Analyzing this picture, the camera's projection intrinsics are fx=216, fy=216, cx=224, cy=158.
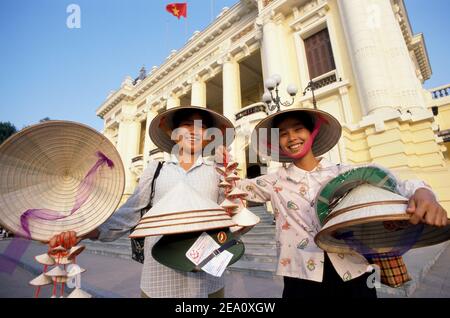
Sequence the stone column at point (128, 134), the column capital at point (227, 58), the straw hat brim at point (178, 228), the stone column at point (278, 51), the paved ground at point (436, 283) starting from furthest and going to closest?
the stone column at point (128, 134) → the column capital at point (227, 58) → the stone column at point (278, 51) → the paved ground at point (436, 283) → the straw hat brim at point (178, 228)

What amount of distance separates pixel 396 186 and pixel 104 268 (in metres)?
6.47

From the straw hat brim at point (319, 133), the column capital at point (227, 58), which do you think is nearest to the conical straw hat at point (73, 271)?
the straw hat brim at point (319, 133)

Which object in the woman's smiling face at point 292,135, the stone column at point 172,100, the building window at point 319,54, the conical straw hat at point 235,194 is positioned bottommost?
the conical straw hat at point 235,194

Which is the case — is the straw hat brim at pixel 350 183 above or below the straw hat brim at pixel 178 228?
above

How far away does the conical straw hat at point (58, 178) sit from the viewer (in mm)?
955

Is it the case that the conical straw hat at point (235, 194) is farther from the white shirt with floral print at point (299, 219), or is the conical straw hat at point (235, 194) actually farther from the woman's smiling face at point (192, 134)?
the woman's smiling face at point (192, 134)

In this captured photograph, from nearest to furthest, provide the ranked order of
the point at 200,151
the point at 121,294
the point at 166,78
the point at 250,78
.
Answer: the point at 200,151 → the point at 121,294 → the point at 250,78 → the point at 166,78

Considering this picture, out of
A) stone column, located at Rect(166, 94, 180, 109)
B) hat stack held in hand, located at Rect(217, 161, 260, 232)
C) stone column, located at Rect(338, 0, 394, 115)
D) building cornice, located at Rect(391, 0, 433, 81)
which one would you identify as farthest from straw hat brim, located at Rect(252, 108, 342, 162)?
stone column, located at Rect(166, 94, 180, 109)

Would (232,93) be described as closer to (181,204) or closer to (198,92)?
(198,92)

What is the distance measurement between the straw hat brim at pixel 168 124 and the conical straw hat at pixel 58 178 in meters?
0.53

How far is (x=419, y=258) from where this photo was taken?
12.9 feet

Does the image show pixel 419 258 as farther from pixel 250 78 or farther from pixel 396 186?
pixel 250 78

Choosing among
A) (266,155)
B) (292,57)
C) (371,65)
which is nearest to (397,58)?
(371,65)
